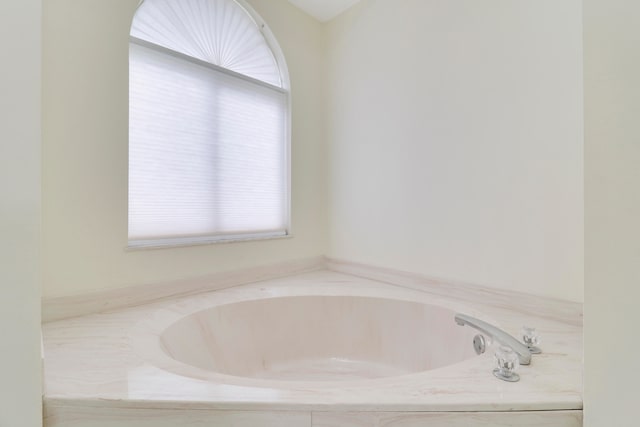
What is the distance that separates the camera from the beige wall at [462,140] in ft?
3.94

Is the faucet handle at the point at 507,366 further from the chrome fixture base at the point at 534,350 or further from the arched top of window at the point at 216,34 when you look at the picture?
the arched top of window at the point at 216,34

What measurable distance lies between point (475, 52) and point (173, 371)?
1764 mm

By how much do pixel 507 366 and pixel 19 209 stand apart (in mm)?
1203

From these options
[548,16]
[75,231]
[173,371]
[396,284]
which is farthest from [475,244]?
[75,231]

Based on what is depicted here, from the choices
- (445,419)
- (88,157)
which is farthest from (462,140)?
(88,157)

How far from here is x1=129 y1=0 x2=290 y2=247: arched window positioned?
141 cm

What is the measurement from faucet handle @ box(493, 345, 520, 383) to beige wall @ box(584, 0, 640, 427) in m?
0.16

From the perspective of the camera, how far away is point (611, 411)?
625 mm

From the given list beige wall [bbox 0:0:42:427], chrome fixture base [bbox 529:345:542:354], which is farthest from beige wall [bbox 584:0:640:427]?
beige wall [bbox 0:0:42:427]

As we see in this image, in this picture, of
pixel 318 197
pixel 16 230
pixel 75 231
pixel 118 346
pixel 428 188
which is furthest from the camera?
pixel 318 197

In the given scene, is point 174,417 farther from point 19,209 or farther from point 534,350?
point 534,350

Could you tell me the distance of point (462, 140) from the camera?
1.48 meters

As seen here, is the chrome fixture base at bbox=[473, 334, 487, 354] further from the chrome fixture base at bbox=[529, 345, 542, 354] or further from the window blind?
the window blind

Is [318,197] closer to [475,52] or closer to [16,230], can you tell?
[475,52]
